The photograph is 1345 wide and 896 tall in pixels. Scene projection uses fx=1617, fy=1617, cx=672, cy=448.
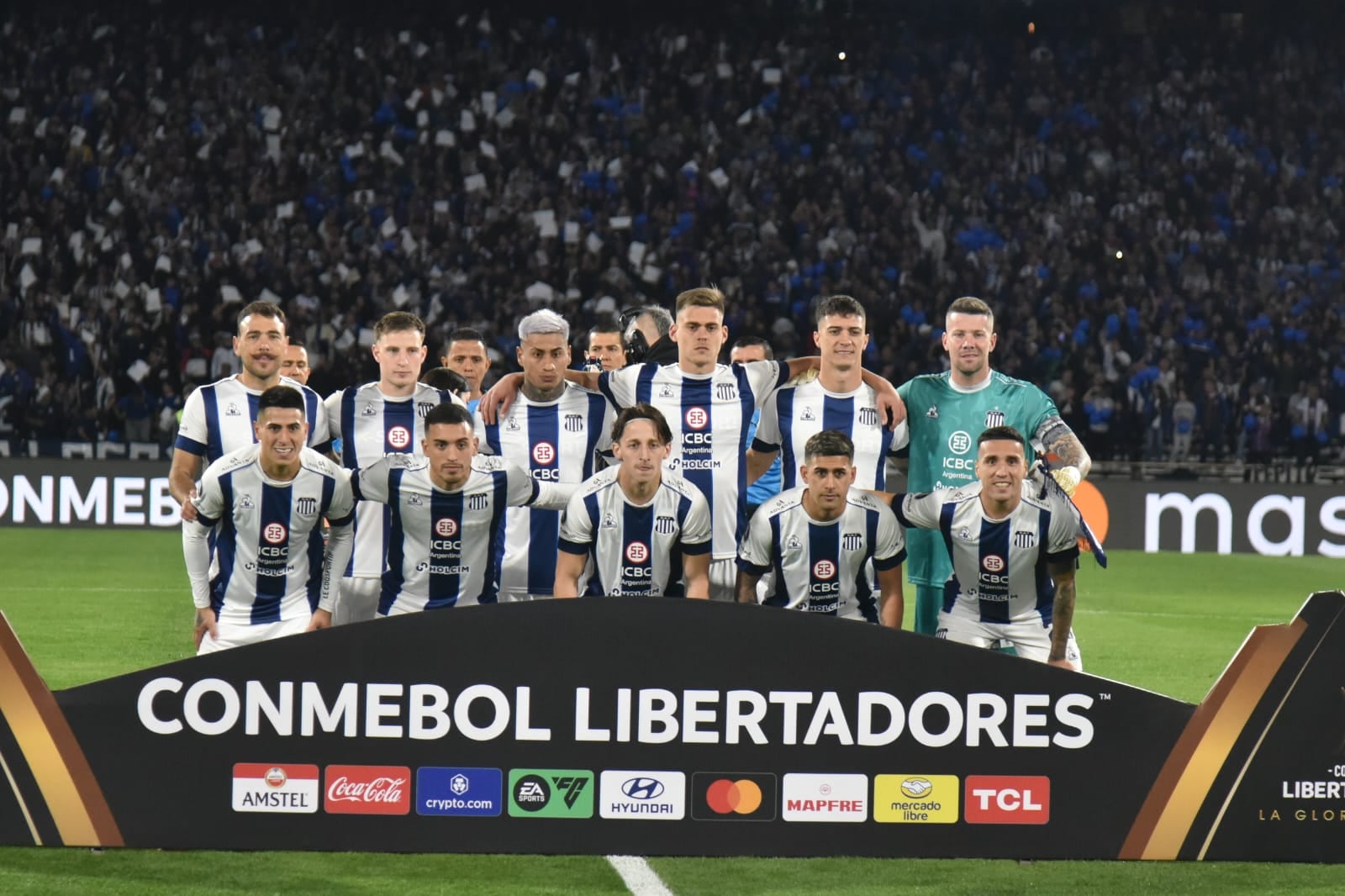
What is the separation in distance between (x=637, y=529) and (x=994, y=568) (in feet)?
4.31

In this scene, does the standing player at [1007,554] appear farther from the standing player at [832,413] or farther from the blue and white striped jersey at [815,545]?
the standing player at [832,413]

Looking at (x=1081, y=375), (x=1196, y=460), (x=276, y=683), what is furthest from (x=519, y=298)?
(x=276, y=683)

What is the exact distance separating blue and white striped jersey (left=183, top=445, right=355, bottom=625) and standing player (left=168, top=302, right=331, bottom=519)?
43cm

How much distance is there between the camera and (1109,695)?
159 inches

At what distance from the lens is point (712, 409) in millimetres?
6391

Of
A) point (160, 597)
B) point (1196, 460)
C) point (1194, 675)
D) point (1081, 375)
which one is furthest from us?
point (1081, 375)

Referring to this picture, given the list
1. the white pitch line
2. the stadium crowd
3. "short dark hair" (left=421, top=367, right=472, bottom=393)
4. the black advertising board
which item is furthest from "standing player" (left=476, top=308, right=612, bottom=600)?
the stadium crowd

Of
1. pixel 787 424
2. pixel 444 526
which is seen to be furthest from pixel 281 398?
pixel 787 424

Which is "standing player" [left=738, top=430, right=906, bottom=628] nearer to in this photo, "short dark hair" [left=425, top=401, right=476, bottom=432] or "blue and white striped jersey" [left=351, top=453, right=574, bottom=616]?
"blue and white striped jersey" [left=351, top=453, right=574, bottom=616]

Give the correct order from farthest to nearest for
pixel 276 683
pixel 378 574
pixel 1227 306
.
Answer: pixel 1227 306
pixel 378 574
pixel 276 683

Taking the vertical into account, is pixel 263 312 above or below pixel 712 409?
above

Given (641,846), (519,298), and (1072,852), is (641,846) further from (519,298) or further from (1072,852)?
(519,298)

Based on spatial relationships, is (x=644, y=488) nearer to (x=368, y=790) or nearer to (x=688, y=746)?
(x=688, y=746)

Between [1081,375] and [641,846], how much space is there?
623 inches
